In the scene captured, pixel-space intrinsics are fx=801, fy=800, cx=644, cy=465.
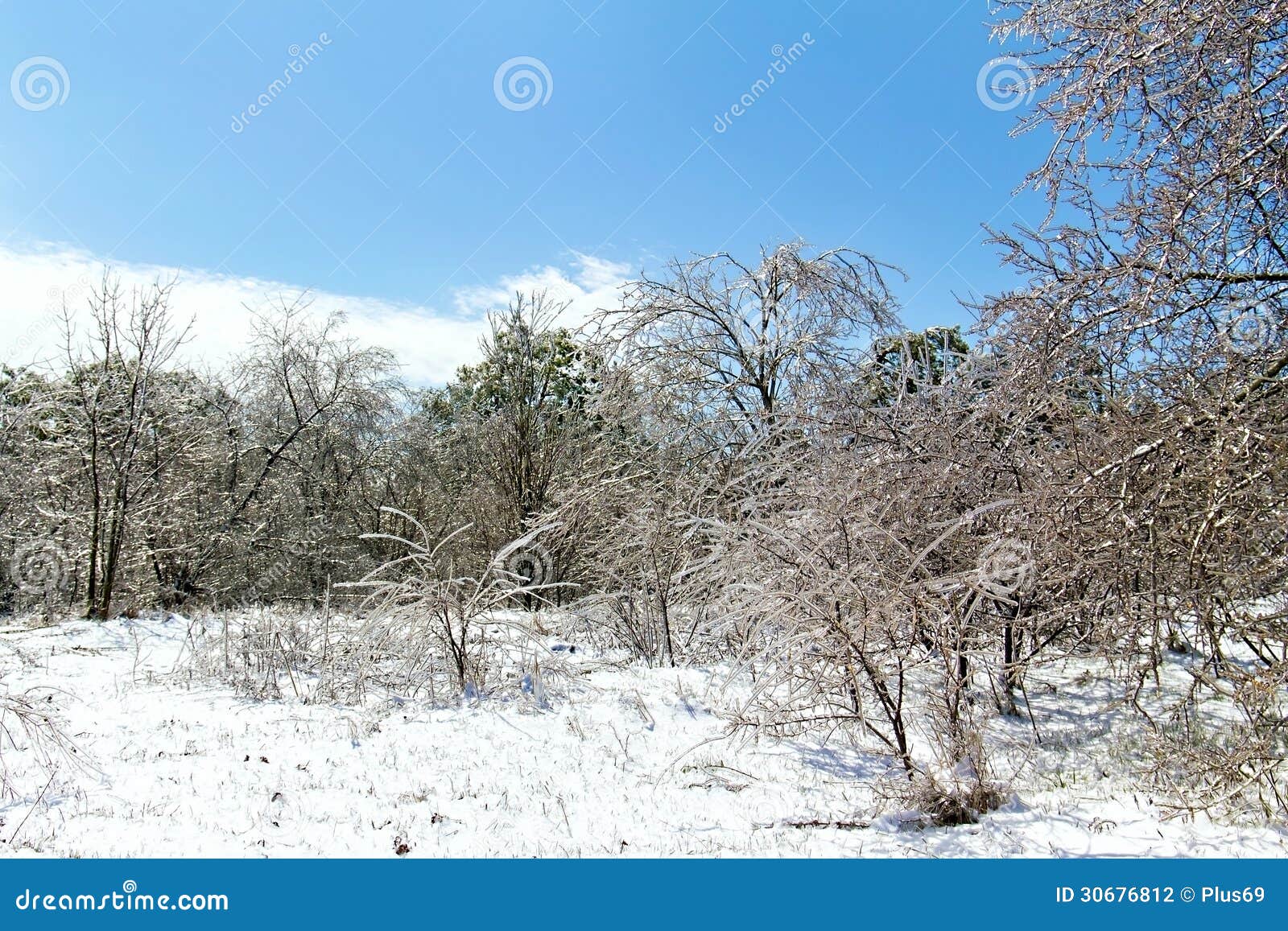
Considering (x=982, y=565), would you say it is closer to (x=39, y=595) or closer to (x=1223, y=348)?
(x=1223, y=348)

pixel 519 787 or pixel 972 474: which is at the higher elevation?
pixel 972 474

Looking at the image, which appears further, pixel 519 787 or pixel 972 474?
pixel 972 474

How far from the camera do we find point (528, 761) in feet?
16.9

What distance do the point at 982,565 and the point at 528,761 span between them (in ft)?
9.95

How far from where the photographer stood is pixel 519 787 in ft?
15.3

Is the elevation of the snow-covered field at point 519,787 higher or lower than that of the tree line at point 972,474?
lower

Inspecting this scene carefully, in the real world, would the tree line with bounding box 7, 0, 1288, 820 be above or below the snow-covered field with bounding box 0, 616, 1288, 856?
above

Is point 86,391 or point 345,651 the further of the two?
point 86,391

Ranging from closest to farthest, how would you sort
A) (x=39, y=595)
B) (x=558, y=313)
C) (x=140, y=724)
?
1. (x=140, y=724)
2. (x=39, y=595)
3. (x=558, y=313)

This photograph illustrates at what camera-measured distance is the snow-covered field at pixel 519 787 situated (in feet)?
12.5

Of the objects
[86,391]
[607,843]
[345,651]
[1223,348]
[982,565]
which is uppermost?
[86,391]

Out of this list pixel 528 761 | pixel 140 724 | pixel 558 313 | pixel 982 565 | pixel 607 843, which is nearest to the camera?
pixel 607 843

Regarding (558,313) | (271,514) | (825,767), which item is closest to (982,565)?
(825,767)

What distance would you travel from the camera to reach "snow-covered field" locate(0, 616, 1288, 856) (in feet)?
12.5
